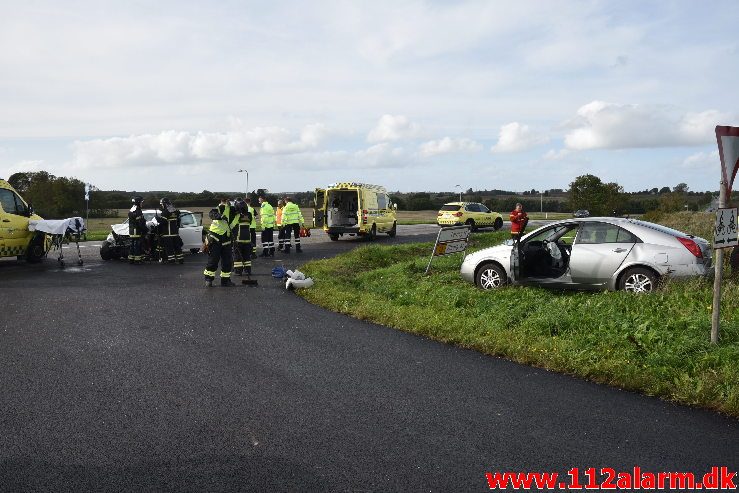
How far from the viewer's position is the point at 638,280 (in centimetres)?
998

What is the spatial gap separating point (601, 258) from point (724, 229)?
337 cm

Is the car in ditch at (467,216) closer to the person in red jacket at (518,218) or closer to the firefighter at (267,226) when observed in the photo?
the person in red jacket at (518,218)

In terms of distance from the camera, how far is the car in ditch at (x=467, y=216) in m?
35.3

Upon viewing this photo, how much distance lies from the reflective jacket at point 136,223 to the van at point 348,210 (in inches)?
353

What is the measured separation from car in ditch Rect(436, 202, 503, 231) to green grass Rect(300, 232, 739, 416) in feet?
74.4

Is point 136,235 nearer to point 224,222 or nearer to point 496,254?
point 224,222

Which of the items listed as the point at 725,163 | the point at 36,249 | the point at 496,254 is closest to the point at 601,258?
the point at 496,254

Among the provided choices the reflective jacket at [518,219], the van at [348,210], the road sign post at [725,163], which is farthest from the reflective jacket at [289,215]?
the road sign post at [725,163]

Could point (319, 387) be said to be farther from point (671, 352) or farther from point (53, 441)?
point (671, 352)

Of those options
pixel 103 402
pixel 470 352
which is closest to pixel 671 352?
pixel 470 352

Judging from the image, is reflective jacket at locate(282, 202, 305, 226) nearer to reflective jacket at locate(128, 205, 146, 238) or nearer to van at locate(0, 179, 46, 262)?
reflective jacket at locate(128, 205, 146, 238)

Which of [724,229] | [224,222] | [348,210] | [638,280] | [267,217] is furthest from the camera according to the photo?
[348,210]

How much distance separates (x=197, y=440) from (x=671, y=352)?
500 centimetres

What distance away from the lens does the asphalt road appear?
4.13 m
